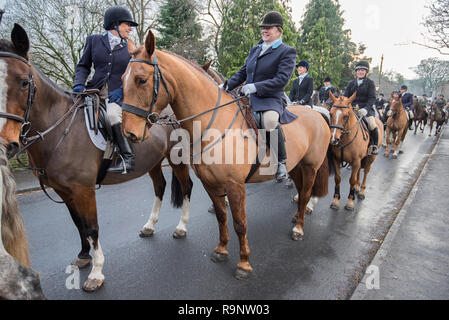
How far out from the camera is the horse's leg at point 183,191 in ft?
13.7

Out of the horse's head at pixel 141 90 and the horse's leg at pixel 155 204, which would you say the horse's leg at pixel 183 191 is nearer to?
the horse's leg at pixel 155 204

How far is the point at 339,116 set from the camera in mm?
5117

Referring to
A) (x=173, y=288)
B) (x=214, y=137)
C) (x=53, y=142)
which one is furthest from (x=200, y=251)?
(x=53, y=142)

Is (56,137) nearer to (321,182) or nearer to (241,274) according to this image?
(241,274)

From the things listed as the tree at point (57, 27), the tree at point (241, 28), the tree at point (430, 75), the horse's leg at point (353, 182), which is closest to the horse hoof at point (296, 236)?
the horse's leg at point (353, 182)

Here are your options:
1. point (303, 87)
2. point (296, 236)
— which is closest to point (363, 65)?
point (303, 87)

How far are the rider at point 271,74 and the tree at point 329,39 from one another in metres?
24.5

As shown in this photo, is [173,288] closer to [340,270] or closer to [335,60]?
[340,270]

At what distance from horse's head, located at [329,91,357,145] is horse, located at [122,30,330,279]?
1404 mm

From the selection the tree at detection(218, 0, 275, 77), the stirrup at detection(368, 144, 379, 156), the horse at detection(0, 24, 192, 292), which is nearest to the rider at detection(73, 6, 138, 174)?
the horse at detection(0, 24, 192, 292)

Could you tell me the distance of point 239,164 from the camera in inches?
118

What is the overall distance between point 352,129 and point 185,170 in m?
3.51

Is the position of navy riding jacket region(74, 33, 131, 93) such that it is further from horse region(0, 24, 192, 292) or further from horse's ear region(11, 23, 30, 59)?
horse's ear region(11, 23, 30, 59)

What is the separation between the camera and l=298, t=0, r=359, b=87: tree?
2638 cm
